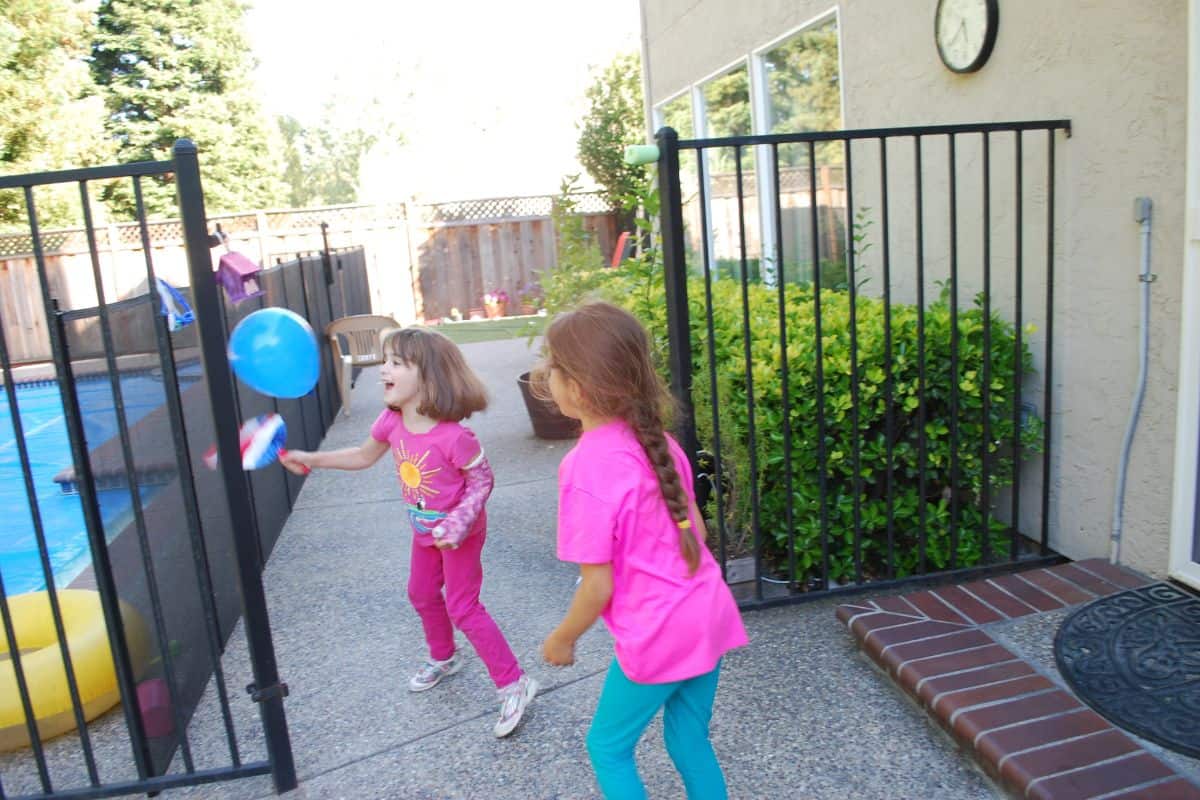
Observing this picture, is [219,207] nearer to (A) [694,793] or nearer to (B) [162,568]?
(B) [162,568]

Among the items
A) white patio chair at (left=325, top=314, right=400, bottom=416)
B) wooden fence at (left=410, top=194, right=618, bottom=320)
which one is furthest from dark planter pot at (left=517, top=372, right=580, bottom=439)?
wooden fence at (left=410, top=194, right=618, bottom=320)

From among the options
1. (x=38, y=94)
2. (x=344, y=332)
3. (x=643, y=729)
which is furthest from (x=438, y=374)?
(x=38, y=94)

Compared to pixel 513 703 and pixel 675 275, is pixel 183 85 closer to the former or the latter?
pixel 675 275

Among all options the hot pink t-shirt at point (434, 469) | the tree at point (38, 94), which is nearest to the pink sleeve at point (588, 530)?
the hot pink t-shirt at point (434, 469)

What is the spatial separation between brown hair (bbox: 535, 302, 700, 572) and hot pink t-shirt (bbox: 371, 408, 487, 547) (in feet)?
3.17

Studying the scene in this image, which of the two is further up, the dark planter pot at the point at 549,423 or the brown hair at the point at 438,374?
the brown hair at the point at 438,374

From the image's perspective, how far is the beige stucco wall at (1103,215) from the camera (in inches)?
116

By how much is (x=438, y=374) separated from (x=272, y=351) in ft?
1.63

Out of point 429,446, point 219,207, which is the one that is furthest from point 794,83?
point 219,207

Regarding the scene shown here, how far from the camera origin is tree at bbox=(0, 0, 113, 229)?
48.1 feet

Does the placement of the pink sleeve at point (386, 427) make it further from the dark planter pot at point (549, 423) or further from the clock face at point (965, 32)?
the dark planter pot at point (549, 423)

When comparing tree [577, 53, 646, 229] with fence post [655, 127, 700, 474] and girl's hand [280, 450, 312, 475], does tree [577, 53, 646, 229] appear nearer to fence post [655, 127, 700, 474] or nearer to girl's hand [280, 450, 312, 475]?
fence post [655, 127, 700, 474]

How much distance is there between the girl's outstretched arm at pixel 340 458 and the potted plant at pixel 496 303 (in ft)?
45.9

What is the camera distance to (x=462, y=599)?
2.90 m
